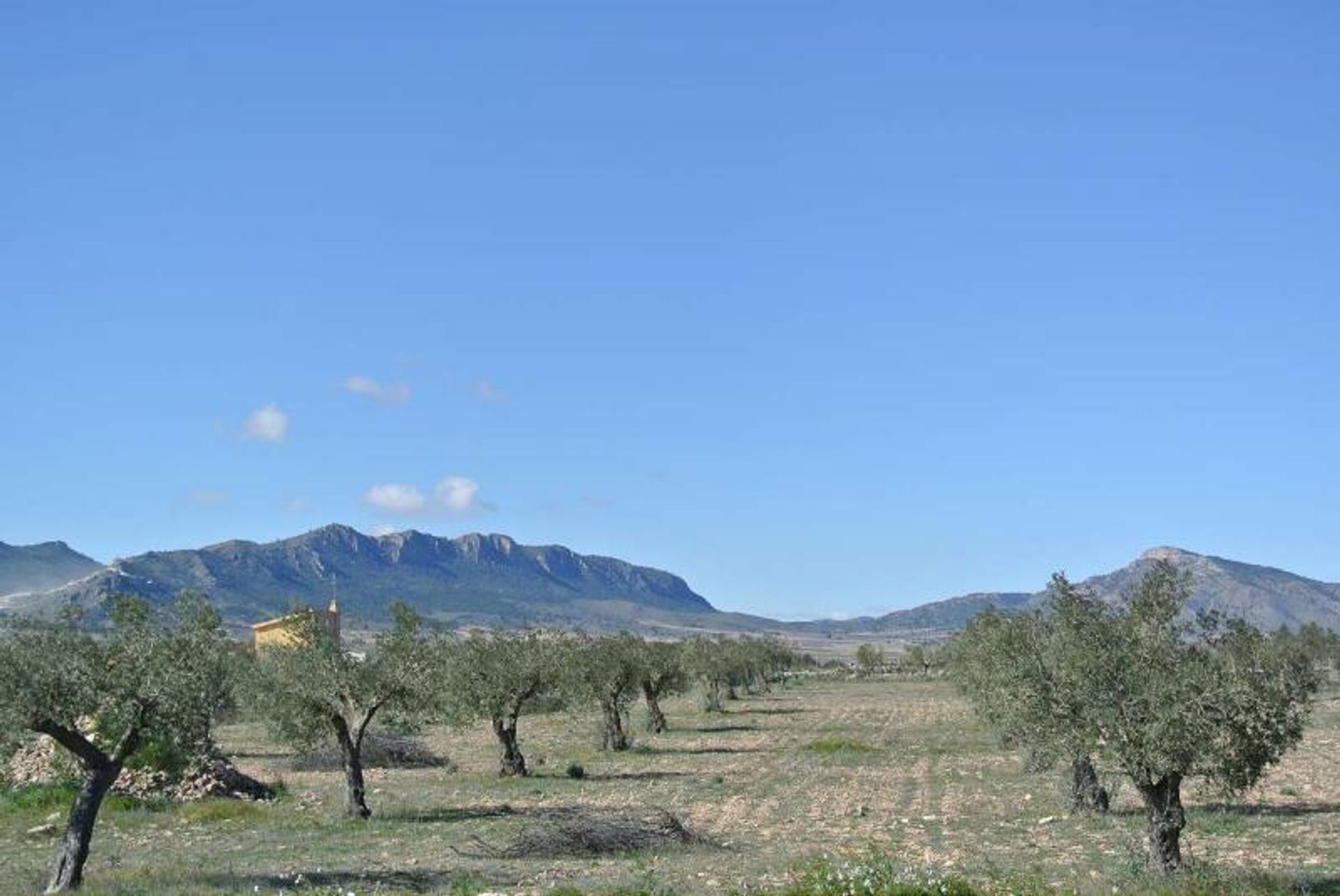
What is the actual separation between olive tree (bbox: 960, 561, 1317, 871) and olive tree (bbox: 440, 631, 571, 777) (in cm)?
2677

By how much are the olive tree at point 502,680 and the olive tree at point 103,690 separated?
806 inches

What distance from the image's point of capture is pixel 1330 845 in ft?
91.3

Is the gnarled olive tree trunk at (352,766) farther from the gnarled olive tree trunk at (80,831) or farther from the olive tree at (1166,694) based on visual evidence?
the olive tree at (1166,694)

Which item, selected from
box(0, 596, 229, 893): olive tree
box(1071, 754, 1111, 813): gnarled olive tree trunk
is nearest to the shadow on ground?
box(0, 596, 229, 893): olive tree

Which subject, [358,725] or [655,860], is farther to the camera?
[358,725]

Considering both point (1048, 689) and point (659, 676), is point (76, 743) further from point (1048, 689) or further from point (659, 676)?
point (659, 676)

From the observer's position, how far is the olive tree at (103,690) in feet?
75.5

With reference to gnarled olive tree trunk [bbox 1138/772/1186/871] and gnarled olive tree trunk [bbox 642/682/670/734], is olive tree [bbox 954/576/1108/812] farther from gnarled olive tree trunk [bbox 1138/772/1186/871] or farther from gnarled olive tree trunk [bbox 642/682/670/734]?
gnarled olive tree trunk [bbox 642/682/670/734]

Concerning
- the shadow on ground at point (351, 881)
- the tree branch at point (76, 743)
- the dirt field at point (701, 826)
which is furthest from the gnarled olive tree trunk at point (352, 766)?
the tree branch at point (76, 743)

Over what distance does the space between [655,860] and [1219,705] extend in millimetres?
11586

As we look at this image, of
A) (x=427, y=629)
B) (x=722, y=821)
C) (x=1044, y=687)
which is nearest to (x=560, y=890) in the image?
(x=1044, y=687)

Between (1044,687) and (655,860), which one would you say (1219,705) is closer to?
(1044,687)

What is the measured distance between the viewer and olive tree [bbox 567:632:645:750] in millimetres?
58781

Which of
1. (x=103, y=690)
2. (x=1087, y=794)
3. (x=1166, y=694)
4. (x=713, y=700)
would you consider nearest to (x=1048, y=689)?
(x=1166, y=694)
